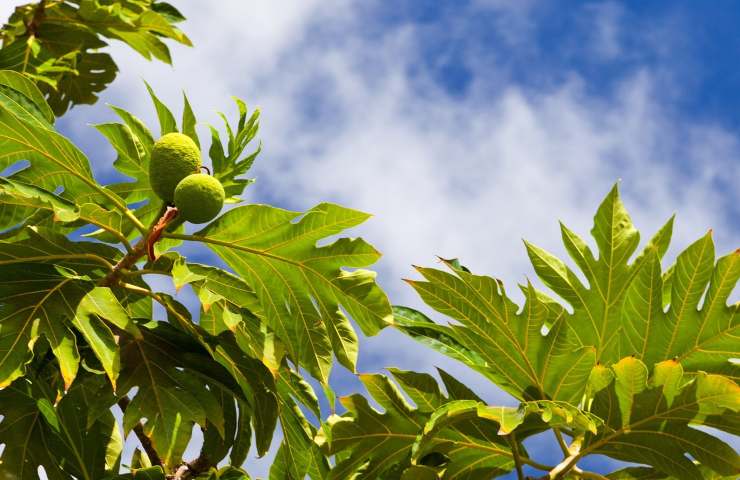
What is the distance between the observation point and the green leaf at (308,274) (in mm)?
2504

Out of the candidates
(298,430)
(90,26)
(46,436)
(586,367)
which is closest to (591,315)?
(586,367)

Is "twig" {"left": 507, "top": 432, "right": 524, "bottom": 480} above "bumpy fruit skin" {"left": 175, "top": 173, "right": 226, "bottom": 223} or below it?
below

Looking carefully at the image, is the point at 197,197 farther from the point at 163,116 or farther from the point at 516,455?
the point at 516,455

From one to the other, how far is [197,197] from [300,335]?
0.48 meters

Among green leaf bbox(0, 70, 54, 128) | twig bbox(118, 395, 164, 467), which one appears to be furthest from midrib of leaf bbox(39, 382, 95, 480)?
green leaf bbox(0, 70, 54, 128)

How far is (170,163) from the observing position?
251 centimetres

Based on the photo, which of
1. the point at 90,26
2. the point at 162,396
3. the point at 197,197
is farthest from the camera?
the point at 90,26

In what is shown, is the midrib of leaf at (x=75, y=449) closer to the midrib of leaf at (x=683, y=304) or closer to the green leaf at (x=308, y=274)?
the green leaf at (x=308, y=274)

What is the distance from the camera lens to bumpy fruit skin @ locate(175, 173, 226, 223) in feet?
7.91

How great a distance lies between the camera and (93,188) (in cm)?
271

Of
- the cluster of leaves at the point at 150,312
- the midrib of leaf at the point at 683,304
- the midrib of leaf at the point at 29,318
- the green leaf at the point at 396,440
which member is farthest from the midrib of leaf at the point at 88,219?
the midrib of leaf at the point at 683,304

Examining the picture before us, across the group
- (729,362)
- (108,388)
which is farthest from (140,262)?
(729,362)

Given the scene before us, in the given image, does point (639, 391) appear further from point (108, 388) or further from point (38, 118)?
point (38, 118)

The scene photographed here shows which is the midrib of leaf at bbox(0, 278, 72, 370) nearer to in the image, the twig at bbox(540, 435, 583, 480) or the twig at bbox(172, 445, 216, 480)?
the twig at bbox(172, 445, 216, 480)
